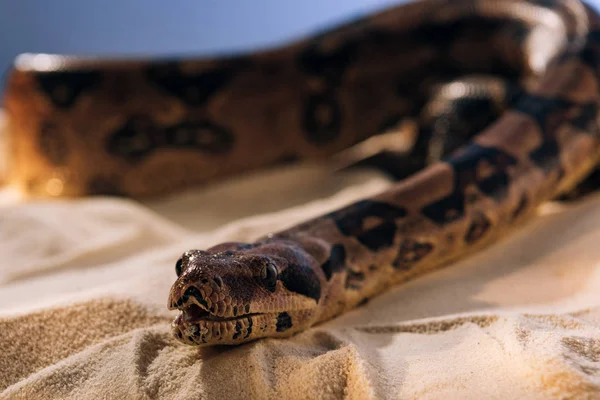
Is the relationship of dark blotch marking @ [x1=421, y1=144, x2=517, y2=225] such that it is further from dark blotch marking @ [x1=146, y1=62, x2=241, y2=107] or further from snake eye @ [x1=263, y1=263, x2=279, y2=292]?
dark blotch marking @ [x1=146, y1=62, x2=241, y2=107]

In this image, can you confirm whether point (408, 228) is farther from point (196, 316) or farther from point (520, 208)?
point (196, 316)

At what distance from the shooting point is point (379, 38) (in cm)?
388

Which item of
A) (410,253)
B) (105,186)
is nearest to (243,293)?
(410,253)

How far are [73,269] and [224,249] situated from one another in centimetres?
101

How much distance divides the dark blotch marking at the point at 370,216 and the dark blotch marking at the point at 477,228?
0.32 metres

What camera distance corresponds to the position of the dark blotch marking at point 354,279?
186 cm

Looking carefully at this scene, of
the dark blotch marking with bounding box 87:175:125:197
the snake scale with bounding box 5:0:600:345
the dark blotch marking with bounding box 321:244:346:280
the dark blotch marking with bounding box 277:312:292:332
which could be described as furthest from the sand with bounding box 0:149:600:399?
the dark blotch marking with bounding box 87:175:125:197

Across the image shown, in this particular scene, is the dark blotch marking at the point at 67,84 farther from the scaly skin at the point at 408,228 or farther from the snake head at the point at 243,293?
the snake head at the point at 243,293

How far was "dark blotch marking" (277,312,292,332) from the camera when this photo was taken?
157 centimetres

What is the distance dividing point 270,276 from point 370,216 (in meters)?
0.57

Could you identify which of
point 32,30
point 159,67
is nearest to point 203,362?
point 159,67

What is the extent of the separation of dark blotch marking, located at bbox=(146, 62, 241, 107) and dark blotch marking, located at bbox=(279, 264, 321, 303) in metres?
2.22

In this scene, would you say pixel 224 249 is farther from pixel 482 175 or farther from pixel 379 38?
pixel 379 38

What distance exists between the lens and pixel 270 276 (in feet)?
5.09
